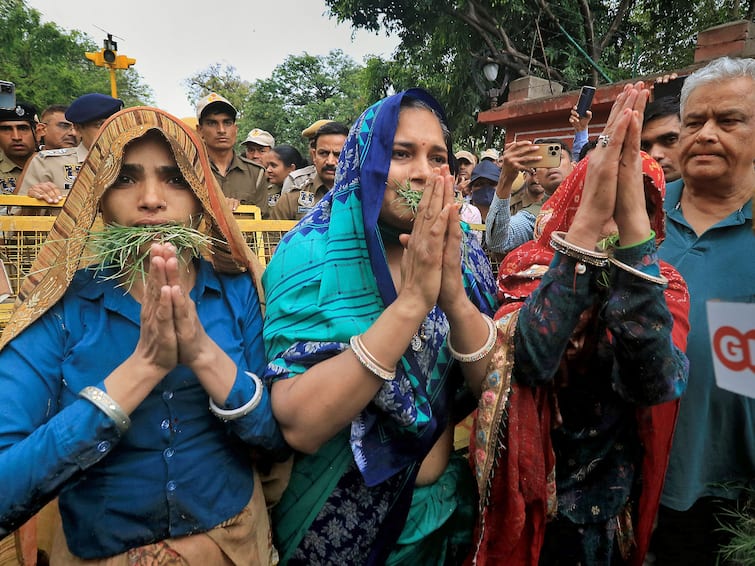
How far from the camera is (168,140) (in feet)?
4.78

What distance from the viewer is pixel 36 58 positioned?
27.2 m

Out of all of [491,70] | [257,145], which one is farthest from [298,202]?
[491,70]

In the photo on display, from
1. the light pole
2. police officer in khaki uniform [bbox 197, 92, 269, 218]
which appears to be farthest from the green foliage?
the light pole

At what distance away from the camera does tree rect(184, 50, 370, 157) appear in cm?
4081

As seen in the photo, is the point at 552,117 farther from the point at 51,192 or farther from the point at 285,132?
the point at 285,132

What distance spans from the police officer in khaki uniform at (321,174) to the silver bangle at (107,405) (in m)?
3.76

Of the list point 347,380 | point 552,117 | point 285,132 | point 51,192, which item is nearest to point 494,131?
point 552,117

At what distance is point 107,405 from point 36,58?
34532 mm

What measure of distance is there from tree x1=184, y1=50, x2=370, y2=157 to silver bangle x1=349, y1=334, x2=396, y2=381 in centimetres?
4071

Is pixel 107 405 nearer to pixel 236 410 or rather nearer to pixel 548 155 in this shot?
pixel 236 410

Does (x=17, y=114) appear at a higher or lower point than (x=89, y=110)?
higher

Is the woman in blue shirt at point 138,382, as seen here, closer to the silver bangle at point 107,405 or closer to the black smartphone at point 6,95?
the silver bangle at point 107,405

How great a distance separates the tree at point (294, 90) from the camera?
4081 cm

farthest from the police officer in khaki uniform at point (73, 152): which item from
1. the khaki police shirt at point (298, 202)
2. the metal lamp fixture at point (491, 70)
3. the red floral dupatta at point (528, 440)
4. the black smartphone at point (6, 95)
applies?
the metal lamp fixture at point (491, 70)
